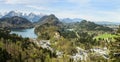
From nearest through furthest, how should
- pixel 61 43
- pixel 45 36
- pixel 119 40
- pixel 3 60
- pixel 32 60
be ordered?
pixel 119 40 → pixel 3 60 → pixel 32 60 → pixel 61 43 → pixel 45 36

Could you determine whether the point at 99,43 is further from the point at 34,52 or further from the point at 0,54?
the point at 0,54

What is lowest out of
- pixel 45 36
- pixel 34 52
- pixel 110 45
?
pixel 45 36

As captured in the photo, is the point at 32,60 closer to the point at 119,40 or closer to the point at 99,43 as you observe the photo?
the point at 119,40

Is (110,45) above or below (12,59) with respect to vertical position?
above

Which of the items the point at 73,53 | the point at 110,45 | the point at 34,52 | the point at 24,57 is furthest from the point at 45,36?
the point at 110,45

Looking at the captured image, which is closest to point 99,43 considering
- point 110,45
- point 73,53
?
point 73,53

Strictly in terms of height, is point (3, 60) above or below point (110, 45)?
below

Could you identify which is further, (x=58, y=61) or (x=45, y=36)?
(x=45, y=36)

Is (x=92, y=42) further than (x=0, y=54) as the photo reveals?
Yes

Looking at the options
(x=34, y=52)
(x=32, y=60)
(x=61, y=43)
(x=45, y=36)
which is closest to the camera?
(x=32, y=60)
